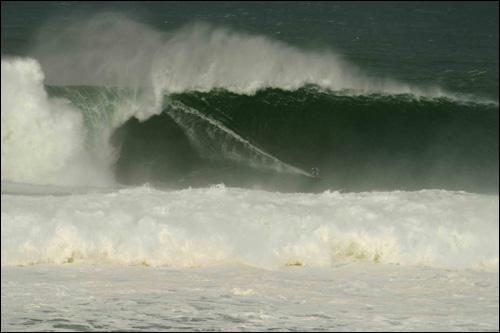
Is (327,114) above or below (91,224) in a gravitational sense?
above

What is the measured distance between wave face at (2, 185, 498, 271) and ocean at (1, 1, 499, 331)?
23 mm

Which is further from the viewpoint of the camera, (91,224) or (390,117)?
(390,117)

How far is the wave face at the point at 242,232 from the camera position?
29.6 ft

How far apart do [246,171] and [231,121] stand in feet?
4.79

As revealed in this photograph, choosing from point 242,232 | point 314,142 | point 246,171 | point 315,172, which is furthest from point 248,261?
point 314,142

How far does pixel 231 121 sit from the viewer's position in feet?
49.7

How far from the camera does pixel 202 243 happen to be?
9.19 metres

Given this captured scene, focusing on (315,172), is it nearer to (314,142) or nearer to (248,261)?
(314,142)

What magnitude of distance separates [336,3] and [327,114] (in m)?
14.2

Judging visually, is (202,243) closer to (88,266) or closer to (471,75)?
(88,266)

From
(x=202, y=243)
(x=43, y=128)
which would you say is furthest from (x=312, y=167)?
(x=202, y=243)

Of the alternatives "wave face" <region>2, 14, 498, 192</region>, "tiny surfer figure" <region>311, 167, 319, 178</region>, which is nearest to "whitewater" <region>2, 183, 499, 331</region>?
"wave face" <region>2, 14, 498, 192</region>

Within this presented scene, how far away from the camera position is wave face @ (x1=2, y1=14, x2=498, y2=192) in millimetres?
13664

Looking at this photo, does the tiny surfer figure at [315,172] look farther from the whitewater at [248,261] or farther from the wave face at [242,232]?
the wave face at [242,232]
